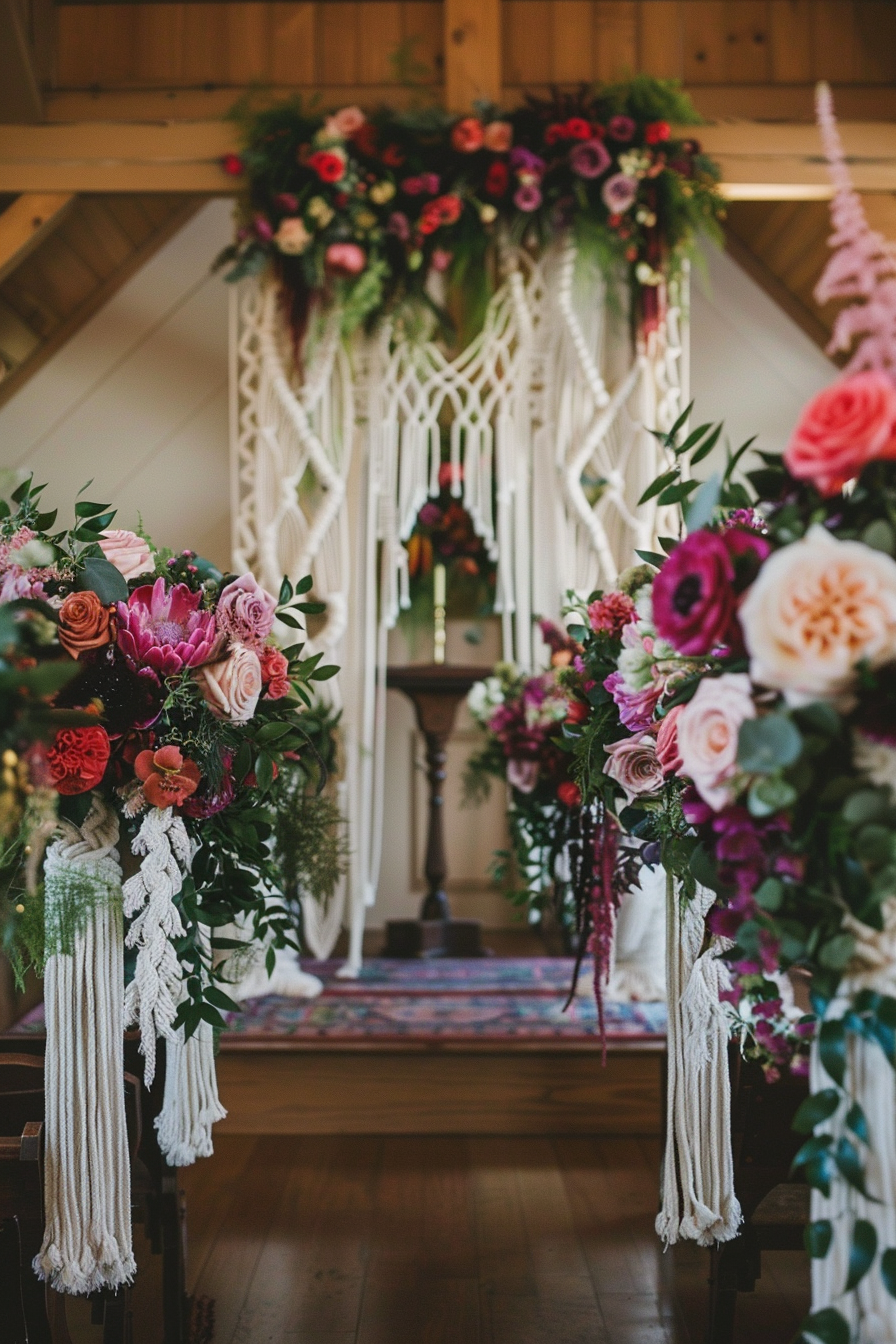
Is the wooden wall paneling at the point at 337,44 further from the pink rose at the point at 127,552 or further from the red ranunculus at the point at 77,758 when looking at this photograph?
the red ranunculus at the point at 77,758

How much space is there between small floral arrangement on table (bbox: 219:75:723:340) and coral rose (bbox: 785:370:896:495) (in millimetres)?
2676

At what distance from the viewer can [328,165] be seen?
3.38 metres

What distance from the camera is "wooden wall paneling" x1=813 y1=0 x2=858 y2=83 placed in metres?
3.86

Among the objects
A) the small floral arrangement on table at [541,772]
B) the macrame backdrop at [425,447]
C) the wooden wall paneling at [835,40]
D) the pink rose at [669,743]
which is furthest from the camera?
the wooden wall paneling at [835,40]

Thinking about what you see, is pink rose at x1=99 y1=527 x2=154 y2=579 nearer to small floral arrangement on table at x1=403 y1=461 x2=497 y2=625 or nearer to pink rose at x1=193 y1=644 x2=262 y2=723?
pink rose at x1=193 y1=644 x2=262 y2=723

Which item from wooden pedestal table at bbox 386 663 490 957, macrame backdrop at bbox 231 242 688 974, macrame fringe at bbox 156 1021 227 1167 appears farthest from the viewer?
wooden pedestal table at bbox 386 663 490 957

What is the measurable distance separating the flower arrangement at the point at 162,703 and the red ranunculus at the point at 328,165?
6.80ft

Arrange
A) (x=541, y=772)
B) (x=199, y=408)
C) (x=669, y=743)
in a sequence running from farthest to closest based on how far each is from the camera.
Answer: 1. (x=199, y=408)
2. (x=541, y=772)
3. (x=669, y=743)

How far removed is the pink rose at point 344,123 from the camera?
3.41 m

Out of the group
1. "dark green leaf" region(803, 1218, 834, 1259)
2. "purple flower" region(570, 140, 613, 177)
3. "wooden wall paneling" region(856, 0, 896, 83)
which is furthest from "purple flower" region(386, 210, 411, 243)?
"dark green leaf" region(803, 1218, 834, 1259)

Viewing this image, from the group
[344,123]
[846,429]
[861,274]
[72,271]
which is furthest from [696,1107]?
[72,271]

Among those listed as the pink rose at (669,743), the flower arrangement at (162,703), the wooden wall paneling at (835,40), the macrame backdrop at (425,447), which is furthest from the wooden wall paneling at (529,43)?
the pink rose at (669,743)

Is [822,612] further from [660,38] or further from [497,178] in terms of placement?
[660,38]

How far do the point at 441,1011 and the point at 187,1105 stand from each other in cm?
142
